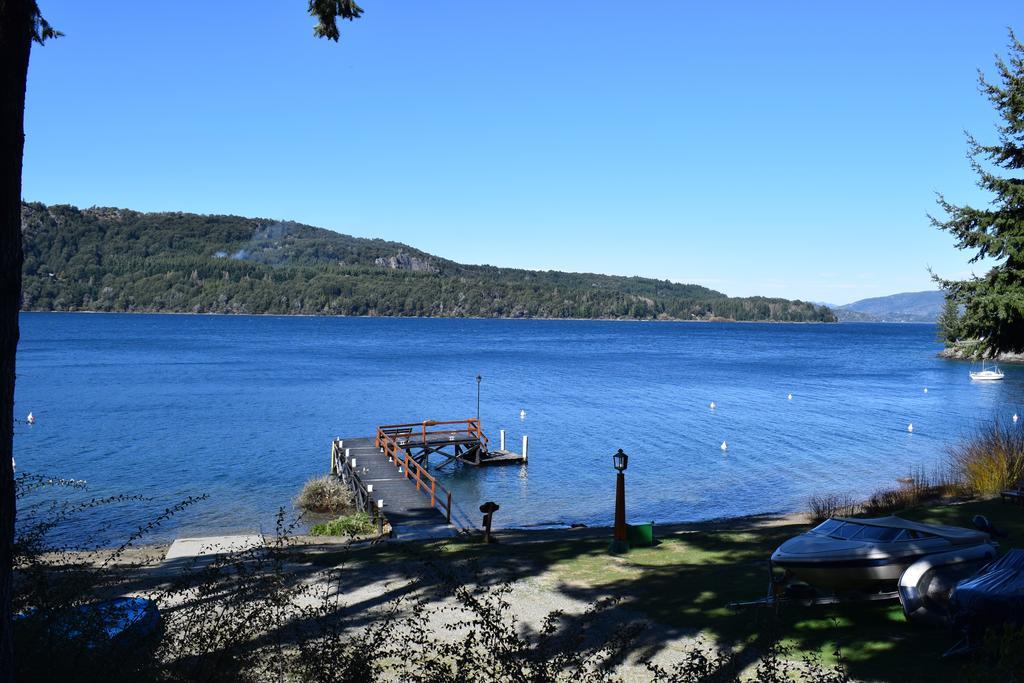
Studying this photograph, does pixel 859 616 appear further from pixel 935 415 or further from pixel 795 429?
pixel 935 415

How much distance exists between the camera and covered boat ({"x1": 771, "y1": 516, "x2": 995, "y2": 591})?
343 inches

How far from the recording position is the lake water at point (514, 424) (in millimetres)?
26312

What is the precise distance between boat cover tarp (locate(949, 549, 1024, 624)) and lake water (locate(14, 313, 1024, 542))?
1308cm

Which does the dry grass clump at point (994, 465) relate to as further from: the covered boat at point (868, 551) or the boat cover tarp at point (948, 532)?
the covered boat at point (868, 551)

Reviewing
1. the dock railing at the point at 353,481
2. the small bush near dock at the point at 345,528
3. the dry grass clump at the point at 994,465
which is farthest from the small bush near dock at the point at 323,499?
the dry grass clump at the point at 994,465

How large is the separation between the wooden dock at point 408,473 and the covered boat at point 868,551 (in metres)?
9.64

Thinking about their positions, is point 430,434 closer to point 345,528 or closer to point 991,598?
point 345,528

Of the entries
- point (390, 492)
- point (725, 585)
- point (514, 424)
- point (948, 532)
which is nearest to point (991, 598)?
point (948, 532)

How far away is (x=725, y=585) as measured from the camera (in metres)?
11.1

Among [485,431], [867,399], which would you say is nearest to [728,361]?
[867,399]

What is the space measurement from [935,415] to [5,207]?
53.8m

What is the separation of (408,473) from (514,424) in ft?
58.4

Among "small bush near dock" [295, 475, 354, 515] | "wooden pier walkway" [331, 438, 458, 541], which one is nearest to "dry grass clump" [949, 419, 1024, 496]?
"wooden pier walkway" [331, 438, 458, 541]

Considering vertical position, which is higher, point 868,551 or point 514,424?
point 868,551
